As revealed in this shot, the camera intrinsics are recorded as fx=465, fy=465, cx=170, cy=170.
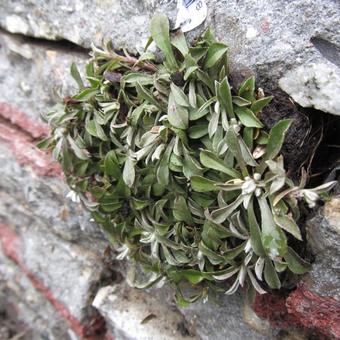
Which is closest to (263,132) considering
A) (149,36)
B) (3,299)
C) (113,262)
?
(149,36)

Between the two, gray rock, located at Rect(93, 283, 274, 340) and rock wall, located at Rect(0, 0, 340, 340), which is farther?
gray rock, located at Rect(93, 283, 274, 340)

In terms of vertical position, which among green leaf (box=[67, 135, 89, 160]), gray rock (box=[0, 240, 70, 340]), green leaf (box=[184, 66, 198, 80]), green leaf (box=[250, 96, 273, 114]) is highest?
green leaf (box=[184, 66, 198, 80])

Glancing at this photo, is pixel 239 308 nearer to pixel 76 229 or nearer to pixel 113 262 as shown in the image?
pixel 113 262

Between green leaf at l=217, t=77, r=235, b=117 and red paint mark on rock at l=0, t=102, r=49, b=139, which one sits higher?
green leaf at l=217, t=77, r=235, b=117

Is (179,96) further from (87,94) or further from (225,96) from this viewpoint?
(87,94)

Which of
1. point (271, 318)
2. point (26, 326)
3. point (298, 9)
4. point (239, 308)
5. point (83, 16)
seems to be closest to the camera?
point (298, 9)

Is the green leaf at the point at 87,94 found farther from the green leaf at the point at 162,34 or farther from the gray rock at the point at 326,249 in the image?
the gray rock at the point at 326,249

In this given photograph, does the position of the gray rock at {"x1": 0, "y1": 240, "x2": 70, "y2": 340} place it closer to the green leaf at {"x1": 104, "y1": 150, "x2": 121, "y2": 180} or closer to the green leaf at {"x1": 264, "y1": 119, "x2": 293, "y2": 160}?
the green leaf at {"x1": 104, "y1": 150, "x2": 121, "y2": 180}

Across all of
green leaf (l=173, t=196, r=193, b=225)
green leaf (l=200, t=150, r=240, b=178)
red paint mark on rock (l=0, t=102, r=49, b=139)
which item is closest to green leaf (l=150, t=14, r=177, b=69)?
green leaf (l=200, t=150, r=240, b=178)
